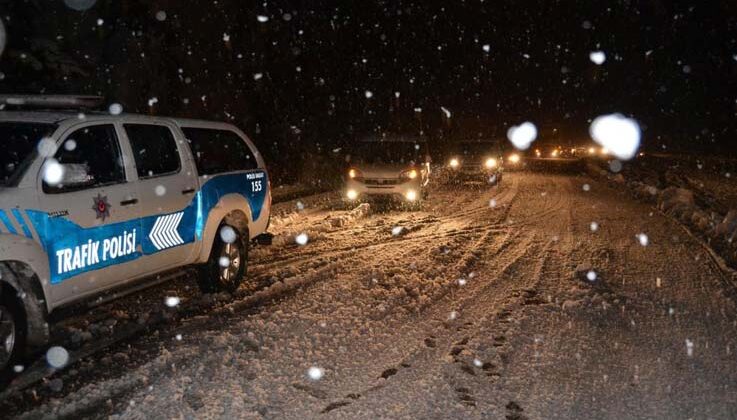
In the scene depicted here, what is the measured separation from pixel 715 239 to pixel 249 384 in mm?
9701

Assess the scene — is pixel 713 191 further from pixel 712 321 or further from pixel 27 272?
pixel 27 272

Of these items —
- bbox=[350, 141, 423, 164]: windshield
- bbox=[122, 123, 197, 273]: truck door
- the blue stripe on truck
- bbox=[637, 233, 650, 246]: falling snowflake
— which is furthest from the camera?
bbox=[350, 141, 423, 164]: windshield

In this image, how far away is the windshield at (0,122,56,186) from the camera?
4.77 meters

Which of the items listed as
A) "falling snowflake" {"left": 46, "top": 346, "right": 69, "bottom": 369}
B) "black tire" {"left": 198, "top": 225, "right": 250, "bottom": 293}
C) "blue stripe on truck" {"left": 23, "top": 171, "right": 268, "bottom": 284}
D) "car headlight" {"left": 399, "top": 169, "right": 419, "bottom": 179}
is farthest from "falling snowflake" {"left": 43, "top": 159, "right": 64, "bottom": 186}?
"car headlight" {"left": 399, "top": 169, "right": 419, "bottom": 179}

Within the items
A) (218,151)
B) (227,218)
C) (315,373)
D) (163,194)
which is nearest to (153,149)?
(163,194)

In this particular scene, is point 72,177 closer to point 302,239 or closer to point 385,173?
point 302,239

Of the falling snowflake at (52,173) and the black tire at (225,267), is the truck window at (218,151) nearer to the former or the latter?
the black tire at (225,267)

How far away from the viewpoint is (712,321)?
20.6 ft

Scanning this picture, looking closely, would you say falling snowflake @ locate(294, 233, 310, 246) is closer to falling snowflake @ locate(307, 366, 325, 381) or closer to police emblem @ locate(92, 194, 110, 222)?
police emblem @ locate(92, 194, 110, 222)

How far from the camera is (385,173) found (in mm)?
15484

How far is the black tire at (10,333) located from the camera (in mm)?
4336

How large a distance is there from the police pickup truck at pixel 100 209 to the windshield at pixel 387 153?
28.9ft

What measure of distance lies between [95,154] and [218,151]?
2.07 m

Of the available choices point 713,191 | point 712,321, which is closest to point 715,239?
point 712,321
